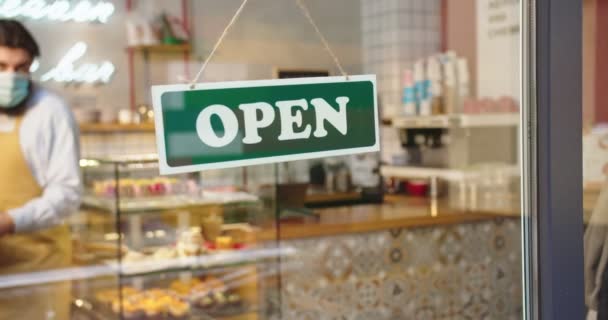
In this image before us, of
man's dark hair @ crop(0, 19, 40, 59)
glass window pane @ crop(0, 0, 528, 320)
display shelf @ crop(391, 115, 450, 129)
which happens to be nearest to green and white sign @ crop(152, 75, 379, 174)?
glass window pane @ crop(0, 0, 528, 320)

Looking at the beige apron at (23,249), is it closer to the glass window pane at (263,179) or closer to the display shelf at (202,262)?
the glass window pane at (263,179)

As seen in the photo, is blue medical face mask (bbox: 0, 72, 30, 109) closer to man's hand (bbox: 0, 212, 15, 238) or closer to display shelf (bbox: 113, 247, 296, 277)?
man's hand (bbox: 0, 212, 15, 238)

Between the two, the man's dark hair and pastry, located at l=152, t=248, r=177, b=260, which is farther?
pastry, located at l=152, t=248, r=177, b=260

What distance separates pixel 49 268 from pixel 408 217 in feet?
6.16

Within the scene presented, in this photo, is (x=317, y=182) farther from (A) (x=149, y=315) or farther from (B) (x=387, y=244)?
(A) (x=149, y=315)

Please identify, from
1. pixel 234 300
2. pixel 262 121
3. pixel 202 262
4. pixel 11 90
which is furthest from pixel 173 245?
pixel 262 121

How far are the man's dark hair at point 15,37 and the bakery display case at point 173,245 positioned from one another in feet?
2.40

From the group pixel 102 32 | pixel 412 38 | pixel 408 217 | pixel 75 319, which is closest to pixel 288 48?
pixel 412 38

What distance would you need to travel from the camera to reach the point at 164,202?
11.3ft

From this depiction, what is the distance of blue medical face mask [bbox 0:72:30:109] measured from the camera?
2395mm

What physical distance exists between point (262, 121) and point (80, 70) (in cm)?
518

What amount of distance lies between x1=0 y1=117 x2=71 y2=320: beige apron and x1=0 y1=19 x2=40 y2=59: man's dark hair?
0.31 m

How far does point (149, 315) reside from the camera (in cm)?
320

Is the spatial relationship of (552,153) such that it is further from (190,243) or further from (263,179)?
(190,243)
